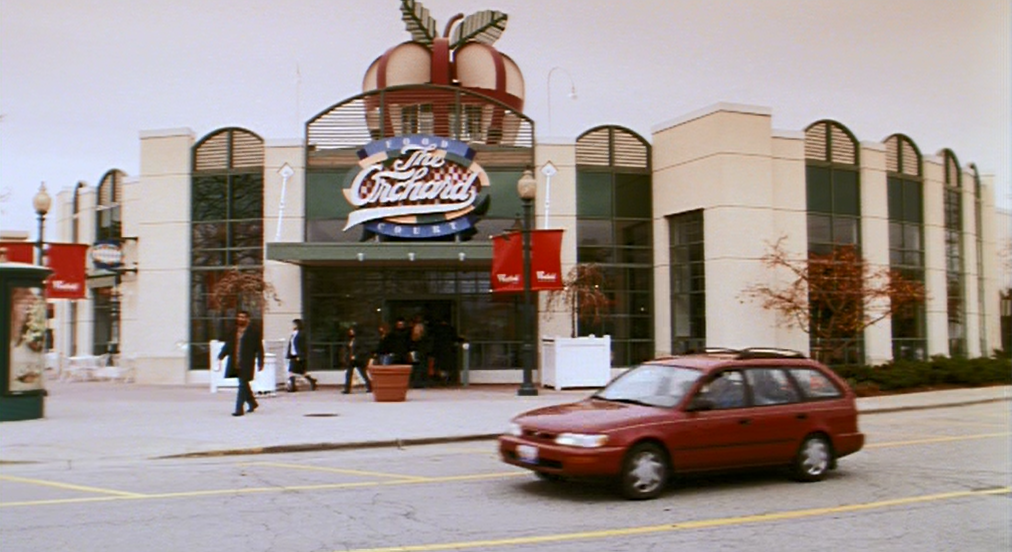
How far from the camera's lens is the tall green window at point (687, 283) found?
25844mm

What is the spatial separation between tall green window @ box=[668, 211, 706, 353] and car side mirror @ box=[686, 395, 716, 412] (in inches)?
610

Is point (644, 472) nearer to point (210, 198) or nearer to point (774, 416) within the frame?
point (774, 416)

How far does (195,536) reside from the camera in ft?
26.9

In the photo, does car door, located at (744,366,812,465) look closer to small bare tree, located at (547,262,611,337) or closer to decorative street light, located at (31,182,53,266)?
small bare tree, located at (547,262,611,337)

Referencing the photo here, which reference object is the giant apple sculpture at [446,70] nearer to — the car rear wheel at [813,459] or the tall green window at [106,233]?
the tall green window at [106,233]

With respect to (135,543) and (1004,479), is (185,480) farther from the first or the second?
(1004,479)

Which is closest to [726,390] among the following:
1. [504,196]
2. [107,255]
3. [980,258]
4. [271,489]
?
[271,489]

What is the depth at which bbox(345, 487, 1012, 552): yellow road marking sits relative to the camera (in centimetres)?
775

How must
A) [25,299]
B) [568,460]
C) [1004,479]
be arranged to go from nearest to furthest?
[568,460] → [1004,479] → [25,299]

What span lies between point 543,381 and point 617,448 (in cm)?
1569

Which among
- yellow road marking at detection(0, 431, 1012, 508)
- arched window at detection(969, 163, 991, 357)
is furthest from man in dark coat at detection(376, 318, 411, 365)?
arched window at detection(969, 163, 991, 357)

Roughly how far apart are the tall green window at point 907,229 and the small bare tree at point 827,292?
2982 millimetres

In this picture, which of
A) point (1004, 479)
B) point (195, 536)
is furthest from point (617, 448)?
point (1004, 479)

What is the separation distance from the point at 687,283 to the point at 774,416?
15.8 m
